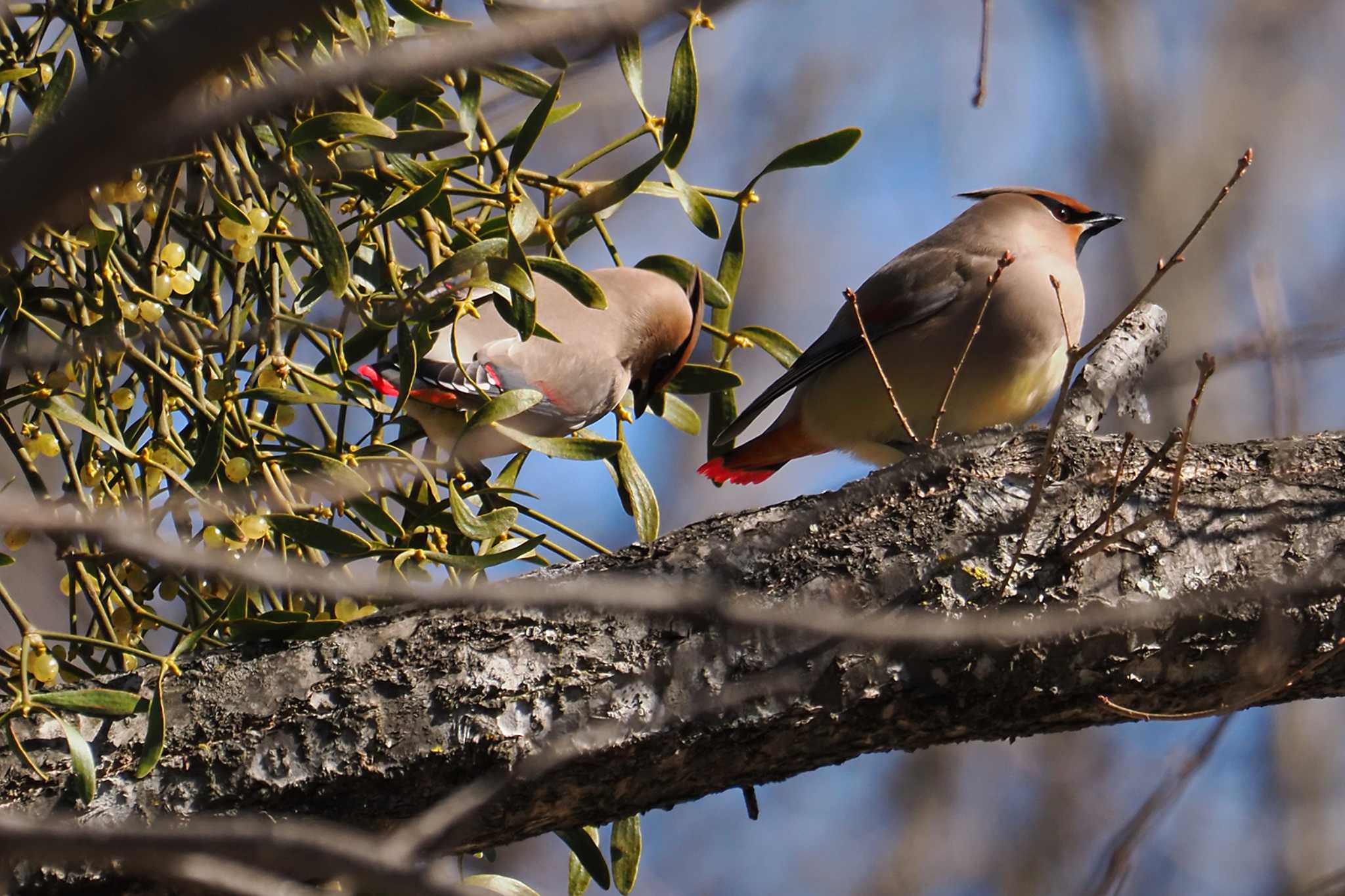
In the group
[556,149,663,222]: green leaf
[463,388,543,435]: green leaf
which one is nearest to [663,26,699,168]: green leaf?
[556,149,663,222]: green leaf

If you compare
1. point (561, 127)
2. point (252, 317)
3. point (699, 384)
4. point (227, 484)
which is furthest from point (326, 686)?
point (561, 127)

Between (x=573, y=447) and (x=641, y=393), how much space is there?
40.8 inches

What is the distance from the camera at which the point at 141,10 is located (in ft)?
5.30

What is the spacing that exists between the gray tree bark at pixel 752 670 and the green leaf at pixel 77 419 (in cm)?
28

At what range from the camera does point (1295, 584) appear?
1.63 metres

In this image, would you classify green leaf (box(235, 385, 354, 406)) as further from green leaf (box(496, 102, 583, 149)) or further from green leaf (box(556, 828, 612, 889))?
green leaf (box(556, 828, 612, 889))

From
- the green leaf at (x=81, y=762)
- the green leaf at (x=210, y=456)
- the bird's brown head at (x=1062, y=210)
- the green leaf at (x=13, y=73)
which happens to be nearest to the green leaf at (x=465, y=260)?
the green leaf at (x=210, y=456)

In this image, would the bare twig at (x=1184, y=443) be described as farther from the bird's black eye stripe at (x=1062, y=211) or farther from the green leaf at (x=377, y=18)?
the bird's black eye stripe at (x=1062, y=211)

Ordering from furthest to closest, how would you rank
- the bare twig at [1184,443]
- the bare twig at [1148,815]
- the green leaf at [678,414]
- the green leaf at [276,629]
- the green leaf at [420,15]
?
the green leaf at [678,414] → the green leaf at [420,15] → the green leaf at [276,629] → the bare twig at [1184,443] → the bare twig at [1148,815]

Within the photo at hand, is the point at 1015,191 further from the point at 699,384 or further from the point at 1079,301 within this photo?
the point at 699,384

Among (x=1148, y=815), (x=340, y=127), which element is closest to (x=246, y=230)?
(x=340, y=127)

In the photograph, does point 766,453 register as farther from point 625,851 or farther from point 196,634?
point 196,634

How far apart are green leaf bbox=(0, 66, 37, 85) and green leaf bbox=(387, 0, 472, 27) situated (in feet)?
1.43

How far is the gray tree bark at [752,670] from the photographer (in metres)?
1.61
